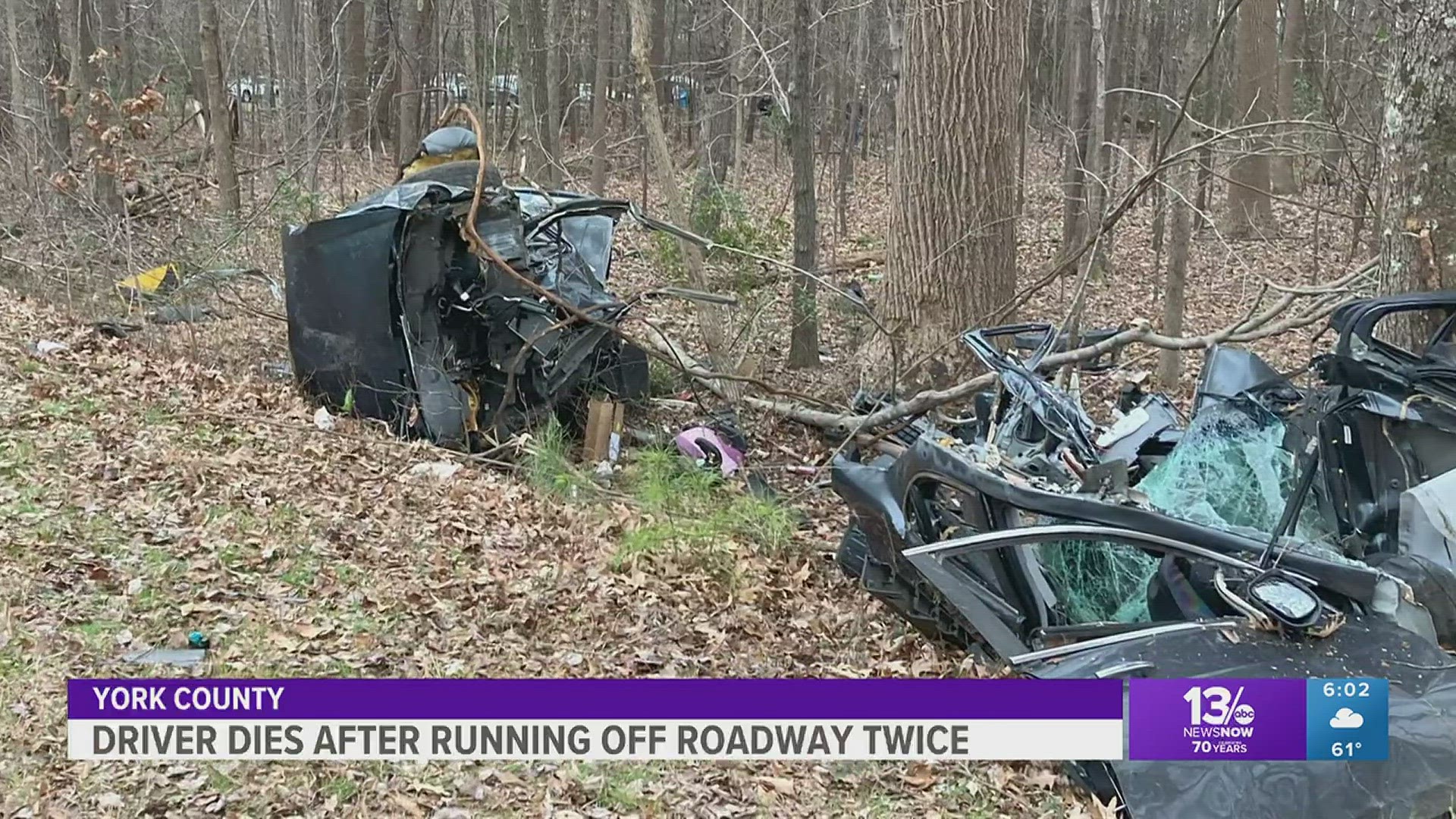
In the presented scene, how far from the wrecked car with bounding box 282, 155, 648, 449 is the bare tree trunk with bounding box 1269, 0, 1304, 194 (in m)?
12.3

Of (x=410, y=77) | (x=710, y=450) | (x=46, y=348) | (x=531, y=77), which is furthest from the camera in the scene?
(x=410, y=77)

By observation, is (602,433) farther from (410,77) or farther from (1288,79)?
(1288,79)

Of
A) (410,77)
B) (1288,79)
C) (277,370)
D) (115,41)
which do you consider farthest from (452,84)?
(1288,79)

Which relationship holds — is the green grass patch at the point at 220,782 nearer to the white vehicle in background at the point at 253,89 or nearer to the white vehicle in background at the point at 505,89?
the white vehicle in background at the point at 505,89

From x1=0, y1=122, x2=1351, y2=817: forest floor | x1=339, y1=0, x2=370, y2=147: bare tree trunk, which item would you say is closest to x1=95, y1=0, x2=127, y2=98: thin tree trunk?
x1=339, y1=0, x2=370, y2=147: bare tree trunk

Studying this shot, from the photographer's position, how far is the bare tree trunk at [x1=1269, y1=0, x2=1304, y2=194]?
53.0 ft

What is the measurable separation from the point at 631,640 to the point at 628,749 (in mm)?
935

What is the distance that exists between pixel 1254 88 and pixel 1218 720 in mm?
14550

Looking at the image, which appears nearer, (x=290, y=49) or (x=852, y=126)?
(x=290, y=49)

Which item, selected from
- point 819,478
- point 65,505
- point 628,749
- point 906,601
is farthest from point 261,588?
point 819,478

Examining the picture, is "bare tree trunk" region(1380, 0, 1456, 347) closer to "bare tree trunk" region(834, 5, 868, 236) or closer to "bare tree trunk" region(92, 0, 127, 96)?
"bare tree trunk" region(834, 5, 868, 236)

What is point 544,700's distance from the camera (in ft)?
12.4

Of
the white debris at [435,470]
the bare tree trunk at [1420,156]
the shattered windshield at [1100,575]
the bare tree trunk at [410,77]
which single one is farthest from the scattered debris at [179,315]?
the bare tree trunk at [1420,156]

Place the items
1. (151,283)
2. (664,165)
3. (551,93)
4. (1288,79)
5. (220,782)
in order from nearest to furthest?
(220,782) → (664,165) → (151,283) → (551,93) → (1288,79)
